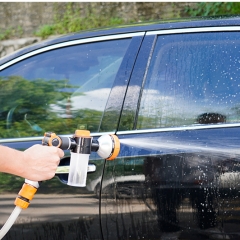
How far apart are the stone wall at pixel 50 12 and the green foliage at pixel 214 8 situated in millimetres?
208

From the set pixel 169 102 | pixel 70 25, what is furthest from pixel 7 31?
pixel 169 102

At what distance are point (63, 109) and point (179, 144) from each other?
772 millimetres

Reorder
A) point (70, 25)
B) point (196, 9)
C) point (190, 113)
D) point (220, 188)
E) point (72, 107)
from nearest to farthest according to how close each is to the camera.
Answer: point (220, 188), point (190, 113), point (72, 107), point (196, 9), point (70, 25)

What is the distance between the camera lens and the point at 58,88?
3.03m

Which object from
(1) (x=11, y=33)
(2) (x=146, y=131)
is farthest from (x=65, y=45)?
(1) (x=11, y=33)

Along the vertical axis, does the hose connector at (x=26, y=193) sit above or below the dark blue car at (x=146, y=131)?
below

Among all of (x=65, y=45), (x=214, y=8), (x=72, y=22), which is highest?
(x=72, y=22)

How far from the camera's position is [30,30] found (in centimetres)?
945

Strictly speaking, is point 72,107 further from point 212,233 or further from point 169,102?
point 212,233

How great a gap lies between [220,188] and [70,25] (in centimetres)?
722

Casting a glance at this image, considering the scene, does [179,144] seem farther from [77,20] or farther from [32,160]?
[77,20]

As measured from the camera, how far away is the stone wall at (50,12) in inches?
342

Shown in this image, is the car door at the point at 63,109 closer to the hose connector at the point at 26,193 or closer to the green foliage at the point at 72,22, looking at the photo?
the hose connector at the point at 26,193

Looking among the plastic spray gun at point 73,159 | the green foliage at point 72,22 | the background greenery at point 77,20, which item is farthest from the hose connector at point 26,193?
the green foliage at point 72,22
